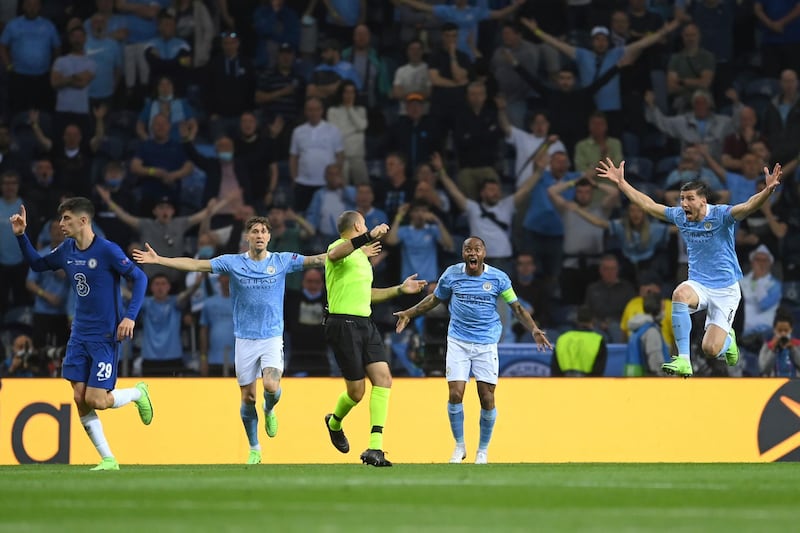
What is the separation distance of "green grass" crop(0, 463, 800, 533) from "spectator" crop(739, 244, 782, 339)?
763 cm

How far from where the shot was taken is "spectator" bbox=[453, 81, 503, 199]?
22.6 meters

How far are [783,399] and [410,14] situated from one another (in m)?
10.0

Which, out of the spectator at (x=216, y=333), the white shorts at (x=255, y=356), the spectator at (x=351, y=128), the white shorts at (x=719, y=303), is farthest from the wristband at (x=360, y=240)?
the spectator at (x=351, y=128)

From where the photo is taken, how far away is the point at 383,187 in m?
22.5

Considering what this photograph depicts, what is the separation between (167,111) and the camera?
2322 centimetres

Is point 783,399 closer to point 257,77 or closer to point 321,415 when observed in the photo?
point 321,415

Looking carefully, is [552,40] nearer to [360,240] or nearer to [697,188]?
[697,188]

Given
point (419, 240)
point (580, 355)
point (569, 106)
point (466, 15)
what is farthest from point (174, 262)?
point (466, 15)

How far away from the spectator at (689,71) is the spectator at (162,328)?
8685 mm

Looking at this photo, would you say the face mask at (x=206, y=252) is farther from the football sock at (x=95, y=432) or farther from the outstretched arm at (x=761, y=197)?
the outstretched arm at (x=761, y=197)

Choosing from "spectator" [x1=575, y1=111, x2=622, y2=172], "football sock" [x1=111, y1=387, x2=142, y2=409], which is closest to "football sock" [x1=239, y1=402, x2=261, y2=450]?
"football sock" [x1=111, y1=387, x2=142, y2=409]

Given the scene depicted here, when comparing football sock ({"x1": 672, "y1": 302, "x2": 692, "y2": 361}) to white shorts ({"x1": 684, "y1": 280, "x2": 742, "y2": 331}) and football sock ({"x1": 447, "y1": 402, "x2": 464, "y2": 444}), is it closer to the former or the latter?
white shorts ({"x1": 684, "y1": 280, "x2": 742, "y2": 331})

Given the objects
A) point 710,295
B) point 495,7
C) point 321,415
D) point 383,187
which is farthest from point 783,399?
point 495,7

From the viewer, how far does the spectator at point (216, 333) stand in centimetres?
2016
